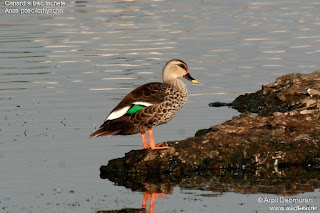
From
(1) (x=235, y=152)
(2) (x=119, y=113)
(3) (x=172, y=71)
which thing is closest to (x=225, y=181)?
(1) (x=235, y=152)

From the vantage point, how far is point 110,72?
29625 mm

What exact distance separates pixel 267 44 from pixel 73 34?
30.4 feet

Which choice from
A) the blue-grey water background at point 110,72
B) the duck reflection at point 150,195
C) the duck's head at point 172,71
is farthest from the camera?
the duck's head at point 172,71

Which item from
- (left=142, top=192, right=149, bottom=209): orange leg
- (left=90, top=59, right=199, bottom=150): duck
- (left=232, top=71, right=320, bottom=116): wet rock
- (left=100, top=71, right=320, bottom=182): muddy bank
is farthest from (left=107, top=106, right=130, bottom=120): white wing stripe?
(left=232, top=71, right=320, bottom=116): wet rock

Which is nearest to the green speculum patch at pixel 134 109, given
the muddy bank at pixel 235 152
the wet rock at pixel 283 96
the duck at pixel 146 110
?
the duck at pixel 146 110

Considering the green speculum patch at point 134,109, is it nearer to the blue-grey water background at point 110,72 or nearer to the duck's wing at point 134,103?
the duck's wing at point 134,103

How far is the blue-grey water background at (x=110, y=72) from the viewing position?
14797 mm

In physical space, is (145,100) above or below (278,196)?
above

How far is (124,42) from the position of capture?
122ft

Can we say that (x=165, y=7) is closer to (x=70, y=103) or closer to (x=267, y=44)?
(x=267, y=44)

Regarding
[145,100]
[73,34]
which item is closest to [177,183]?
[145,100]

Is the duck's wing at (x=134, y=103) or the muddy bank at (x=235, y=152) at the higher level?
the duck's wing at (x=134, y=103)

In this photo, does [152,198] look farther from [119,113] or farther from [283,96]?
[283,96]

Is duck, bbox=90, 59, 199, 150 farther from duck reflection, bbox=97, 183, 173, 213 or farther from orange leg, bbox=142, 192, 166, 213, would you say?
orange leg, bbox=142, 192, 166, 213
